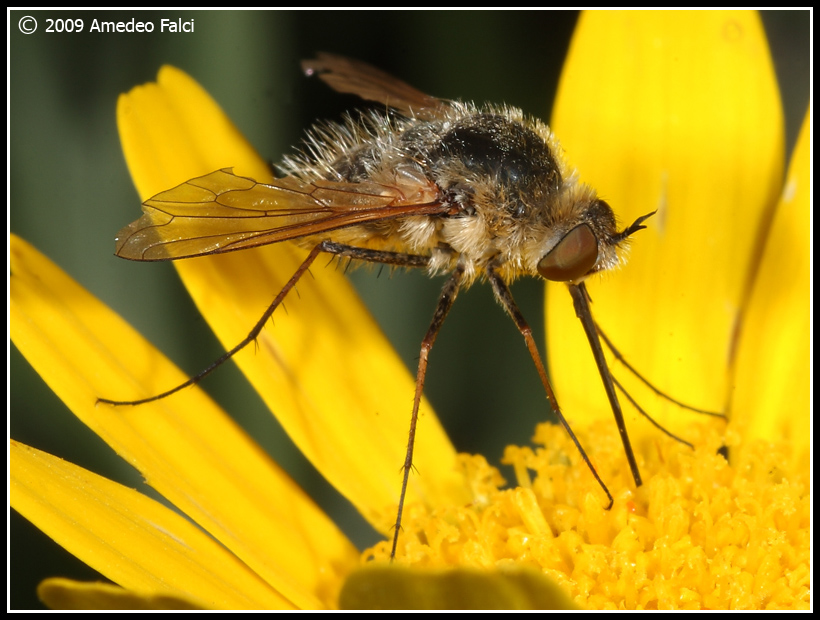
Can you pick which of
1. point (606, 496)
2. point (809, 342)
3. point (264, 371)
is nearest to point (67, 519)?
point (264, 371)

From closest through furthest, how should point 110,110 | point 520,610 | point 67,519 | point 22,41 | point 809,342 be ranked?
point 520,610 → point 67,519 → point 22,41 → point 110,110 → point 809,342

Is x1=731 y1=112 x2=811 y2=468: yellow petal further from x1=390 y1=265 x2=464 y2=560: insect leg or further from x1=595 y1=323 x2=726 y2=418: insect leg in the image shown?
x1=390 y1=265 x2=464 y2=560: insect leg

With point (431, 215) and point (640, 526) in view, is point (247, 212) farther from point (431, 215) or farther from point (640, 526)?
point (640, 526)

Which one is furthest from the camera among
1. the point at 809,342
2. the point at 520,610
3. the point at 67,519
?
the point at 809,342

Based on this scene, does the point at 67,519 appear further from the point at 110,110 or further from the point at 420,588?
the point at 110,110

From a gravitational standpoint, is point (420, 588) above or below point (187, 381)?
below

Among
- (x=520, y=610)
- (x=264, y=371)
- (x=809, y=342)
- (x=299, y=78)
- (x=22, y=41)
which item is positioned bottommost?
(x=809, y=342)

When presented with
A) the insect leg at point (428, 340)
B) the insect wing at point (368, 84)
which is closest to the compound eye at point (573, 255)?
the insect leg at point (428, 340)
